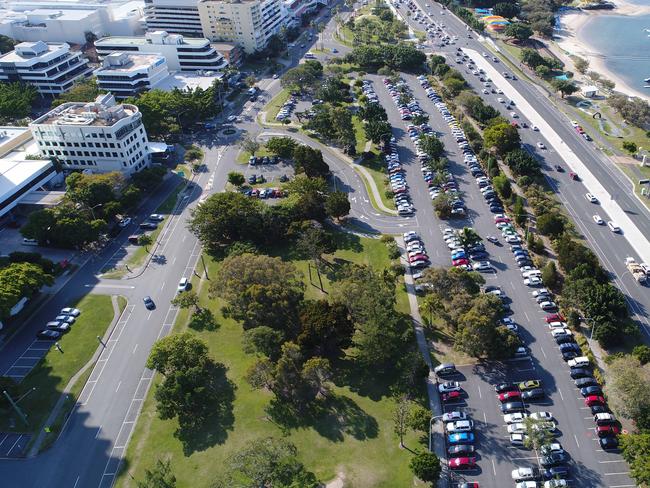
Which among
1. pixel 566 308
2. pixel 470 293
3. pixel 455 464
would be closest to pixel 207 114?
pixel 470 293

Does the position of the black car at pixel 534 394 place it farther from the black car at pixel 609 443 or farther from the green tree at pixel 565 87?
the green tree at pixel 565 87

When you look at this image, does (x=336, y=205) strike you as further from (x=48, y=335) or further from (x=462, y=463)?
(x=48, y=335)

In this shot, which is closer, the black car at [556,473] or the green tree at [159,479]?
the green tree at [159,479]

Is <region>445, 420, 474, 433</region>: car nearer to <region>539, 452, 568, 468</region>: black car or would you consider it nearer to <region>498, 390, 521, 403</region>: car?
<region>498, 390, 521, 403</region>: car

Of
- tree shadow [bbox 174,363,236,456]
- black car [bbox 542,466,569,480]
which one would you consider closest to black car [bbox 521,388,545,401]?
black car [bbox 542,466,569,480]

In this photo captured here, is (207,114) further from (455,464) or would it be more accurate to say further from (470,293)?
(455,464)

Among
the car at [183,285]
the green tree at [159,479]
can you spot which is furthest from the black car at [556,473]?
the car at [183,285]
